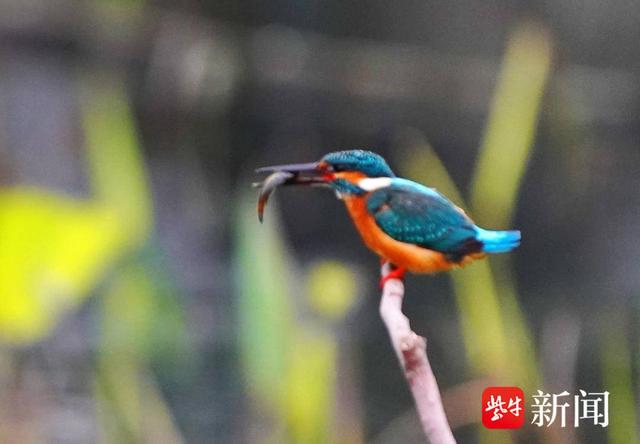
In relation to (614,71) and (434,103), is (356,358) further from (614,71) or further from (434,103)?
(614,71)

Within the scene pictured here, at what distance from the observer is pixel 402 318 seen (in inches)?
49.5

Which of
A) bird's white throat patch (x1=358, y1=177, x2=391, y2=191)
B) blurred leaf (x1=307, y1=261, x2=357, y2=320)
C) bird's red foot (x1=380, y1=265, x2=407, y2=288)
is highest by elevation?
bird's white throat patch (x1=358, y1=177, x2=391, y2=191)

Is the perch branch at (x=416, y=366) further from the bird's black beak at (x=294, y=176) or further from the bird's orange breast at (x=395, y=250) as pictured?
the bird's black beak at (x=294, y=176)

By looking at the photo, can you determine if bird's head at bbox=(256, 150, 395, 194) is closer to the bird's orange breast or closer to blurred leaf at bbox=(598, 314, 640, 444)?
the bird's orange breast

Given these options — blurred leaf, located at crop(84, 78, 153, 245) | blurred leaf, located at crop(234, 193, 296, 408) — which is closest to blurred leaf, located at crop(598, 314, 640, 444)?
blurred leaf, located at crop(234, 193, 296, 408)

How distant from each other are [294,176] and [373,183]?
111 mm

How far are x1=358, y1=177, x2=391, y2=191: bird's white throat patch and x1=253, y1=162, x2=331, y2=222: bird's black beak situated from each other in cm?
5

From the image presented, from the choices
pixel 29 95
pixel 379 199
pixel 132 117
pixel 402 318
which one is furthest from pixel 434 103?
pixel 29 95

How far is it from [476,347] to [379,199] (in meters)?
0.24

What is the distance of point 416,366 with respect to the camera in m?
1.22

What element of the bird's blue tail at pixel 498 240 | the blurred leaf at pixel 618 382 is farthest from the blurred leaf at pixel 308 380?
the blurred leaf at pixel 618 382

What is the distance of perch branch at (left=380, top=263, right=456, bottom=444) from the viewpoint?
122 centimetres

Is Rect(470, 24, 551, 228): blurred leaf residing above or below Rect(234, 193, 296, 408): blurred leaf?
above

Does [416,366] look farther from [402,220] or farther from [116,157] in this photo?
[116,157]
